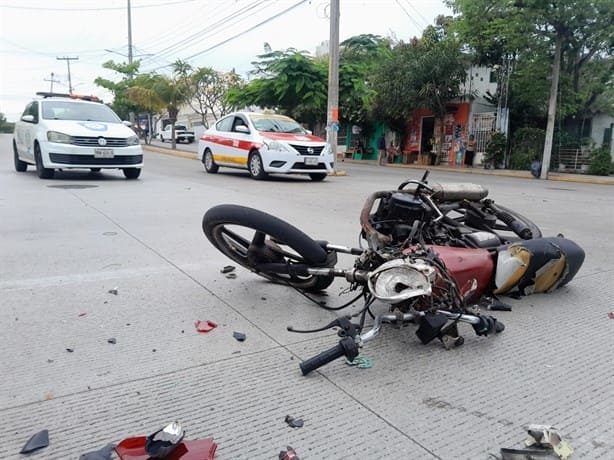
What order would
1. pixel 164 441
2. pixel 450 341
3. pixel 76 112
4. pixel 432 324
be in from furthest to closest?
pixel 76 112 → pixel 450 341 → pixel 432 324 → pixel 164 441

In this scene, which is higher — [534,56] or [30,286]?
[534,56]

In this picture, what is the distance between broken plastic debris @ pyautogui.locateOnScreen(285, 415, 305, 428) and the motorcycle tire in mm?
1122

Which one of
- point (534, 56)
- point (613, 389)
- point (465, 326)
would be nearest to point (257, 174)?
point (465, 326)

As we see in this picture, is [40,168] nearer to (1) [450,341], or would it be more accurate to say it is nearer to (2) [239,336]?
(2) [239,336]

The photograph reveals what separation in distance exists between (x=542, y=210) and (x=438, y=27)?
21.6m

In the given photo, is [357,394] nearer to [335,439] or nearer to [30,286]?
[335,439]

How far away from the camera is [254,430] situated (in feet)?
6.68

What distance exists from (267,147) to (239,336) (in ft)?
31.2

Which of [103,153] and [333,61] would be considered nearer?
[103,153]

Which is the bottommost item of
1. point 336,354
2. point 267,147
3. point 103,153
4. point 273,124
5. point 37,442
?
point 37,442

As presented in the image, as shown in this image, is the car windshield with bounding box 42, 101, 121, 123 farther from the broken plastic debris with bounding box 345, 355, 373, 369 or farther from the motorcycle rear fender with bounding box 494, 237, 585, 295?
the broken plastic debris with bounding box 345, 355, 373, 369

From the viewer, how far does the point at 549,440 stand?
193cm

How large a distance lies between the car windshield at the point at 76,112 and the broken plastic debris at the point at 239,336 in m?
9.37

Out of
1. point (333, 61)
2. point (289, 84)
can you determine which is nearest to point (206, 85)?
point (289, 84)
